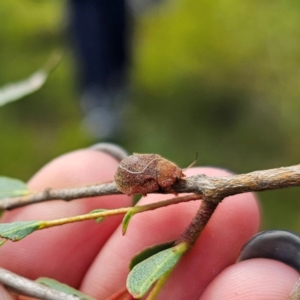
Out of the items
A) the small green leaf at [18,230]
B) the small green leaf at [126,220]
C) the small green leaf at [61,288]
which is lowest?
the small green leaf at [61,288]

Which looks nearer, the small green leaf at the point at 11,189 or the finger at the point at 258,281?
the finger at the point at 258,281

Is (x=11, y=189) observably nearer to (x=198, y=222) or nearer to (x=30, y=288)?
(x=30, y=288)

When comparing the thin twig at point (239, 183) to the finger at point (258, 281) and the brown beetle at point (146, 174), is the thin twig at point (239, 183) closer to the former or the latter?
the brown beetle at point (146, 174)

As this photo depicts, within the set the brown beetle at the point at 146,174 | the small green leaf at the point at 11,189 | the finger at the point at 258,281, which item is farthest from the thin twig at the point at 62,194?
the finger at the point at 258,281

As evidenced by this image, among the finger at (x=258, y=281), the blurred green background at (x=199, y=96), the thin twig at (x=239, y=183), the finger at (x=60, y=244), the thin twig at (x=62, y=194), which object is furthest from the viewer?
the blurred green background at (x=199, y=96)

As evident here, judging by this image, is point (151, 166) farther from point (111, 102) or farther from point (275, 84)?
point (111, 102)

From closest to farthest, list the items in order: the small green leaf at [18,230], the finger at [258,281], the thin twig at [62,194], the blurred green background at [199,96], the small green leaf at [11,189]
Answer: the small green leaf at [18,230] < the finger at [258,281] < the thin twig at [62,194] < the small green leaf at [11,189] < the blurred green background at [199,96]

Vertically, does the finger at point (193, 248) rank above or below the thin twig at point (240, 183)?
below

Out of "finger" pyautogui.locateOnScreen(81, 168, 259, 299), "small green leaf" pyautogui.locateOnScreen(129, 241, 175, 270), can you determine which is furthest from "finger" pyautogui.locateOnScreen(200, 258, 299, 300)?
"small green leaf" pyautogui.locateOnScreen(129, 241, 175, 270)

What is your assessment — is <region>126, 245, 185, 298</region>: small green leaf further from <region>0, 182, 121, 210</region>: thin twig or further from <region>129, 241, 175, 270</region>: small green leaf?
<region>0, 182, 121, 210</region>: thin twig
